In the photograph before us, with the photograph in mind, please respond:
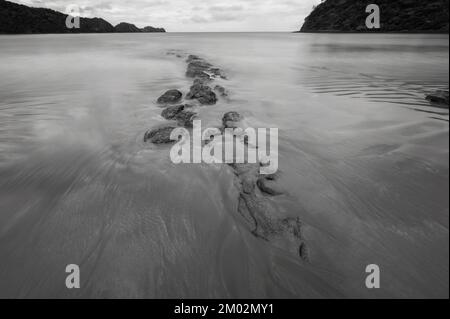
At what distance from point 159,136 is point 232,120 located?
6.41ft

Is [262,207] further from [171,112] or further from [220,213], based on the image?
[171,112]

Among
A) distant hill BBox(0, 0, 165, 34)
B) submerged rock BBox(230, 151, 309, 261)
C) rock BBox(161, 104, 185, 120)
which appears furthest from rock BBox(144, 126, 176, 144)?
distant hill BBox(0, 0, 165, 34)

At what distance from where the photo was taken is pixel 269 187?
11.9 ft

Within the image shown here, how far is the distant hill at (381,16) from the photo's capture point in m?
34.7

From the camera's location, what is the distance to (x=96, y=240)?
A: 114 inches

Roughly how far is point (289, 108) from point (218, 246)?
5.60 m

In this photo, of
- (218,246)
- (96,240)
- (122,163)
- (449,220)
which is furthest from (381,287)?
(122,163)

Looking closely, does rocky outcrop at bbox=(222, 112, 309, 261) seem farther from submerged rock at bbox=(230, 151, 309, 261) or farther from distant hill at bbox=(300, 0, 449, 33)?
distant hill at bbox=(300, 0, 449, 33)

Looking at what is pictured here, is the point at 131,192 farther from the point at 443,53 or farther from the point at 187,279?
the point at 443,53

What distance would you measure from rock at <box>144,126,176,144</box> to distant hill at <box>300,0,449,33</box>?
4.54m

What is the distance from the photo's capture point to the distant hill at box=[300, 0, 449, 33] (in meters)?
34.7

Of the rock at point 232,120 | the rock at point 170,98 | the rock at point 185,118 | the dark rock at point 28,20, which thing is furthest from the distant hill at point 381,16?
the dark rock at point 28,20

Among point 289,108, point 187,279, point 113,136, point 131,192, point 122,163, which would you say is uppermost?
point 289,108
